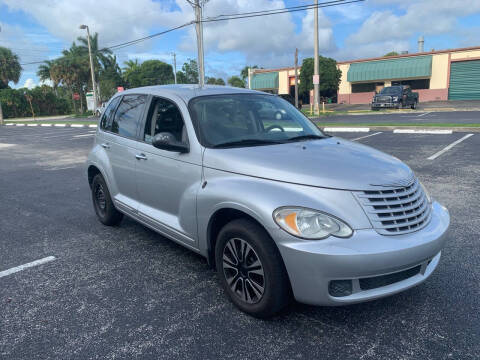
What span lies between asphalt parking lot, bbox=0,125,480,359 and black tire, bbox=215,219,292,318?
0.15 meters

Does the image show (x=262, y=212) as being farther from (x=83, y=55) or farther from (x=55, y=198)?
(x=83, y=55)

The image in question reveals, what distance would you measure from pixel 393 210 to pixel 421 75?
45.6 metres

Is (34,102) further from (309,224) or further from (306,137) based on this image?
(309,224)

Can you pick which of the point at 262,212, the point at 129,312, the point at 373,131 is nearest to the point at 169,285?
the point at 129,312

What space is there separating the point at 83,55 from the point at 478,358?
56914mm

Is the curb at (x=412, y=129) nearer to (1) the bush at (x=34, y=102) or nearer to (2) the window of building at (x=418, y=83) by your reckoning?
(2) the window of building at (x=418, y=83)

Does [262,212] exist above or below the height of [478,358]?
above

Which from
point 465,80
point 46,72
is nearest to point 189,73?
point 46,72

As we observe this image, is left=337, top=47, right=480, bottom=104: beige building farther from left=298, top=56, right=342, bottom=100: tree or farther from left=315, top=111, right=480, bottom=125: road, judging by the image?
left=315, top=111, right=480, bottom=125: road

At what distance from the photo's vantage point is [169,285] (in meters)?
3.49

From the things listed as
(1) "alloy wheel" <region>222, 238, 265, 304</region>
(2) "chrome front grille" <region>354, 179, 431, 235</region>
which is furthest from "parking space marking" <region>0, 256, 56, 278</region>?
(2) "chrome front grille" <region>354, 179, 431, 235</region>

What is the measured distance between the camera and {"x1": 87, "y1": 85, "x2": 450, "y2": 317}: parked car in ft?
8.32

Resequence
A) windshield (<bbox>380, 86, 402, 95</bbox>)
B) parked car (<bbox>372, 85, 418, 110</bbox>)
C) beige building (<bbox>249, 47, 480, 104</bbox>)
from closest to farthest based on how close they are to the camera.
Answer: parked car (<bbox>372, 85, 418, 110</bbox>) < windshield (<bbox>380, 86, 402, 95</bbox>) < beige building (<bbox>249, 47, 480, 104</bbox>)

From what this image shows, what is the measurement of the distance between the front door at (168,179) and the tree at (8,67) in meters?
60.9
